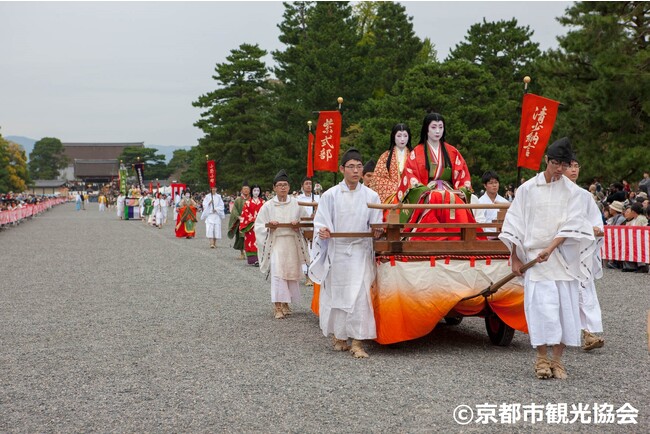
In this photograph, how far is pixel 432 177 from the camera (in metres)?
8.15

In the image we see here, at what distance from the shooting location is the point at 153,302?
34.8 ft

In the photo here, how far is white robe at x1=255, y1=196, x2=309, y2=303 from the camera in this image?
9570 mm

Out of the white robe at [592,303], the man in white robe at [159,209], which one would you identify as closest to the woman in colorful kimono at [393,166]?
the white robe at [592,303]

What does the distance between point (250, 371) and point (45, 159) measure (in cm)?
14311

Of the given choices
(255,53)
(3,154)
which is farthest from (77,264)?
(3,154)

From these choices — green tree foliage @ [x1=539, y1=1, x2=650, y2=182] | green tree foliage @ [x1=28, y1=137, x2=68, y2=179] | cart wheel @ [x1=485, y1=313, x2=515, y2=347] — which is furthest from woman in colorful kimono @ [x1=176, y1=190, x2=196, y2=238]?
green tree foliage @ [x1=28, y1=137, x2=68, y2=179]

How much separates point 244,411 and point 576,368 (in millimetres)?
2845

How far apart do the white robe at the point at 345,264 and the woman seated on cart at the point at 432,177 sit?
0.57m

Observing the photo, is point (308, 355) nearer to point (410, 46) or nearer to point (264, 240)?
point (264, 240)

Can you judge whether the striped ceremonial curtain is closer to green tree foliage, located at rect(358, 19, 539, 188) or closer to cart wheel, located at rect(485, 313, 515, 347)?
cart wheel, located at rect(485, 313, 515, 347)

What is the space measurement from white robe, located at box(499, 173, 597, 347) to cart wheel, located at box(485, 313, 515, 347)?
1.38m

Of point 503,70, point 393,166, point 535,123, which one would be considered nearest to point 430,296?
point 393,166

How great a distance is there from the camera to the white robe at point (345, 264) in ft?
23.2

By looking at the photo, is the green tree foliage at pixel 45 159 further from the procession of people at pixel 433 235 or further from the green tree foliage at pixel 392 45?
the procession of people at pixel 433 235
